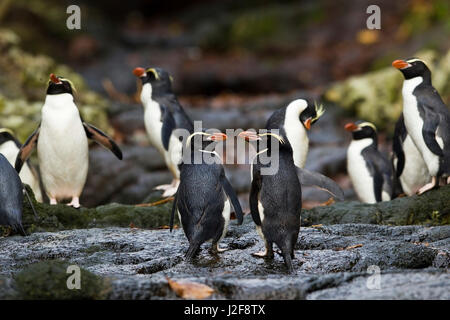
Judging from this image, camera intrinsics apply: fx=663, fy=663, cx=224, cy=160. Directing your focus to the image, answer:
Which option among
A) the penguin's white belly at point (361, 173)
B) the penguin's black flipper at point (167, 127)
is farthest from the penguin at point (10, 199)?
the penguin's white belly at point (361, 173)

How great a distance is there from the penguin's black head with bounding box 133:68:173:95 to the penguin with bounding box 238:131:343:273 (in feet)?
13.0

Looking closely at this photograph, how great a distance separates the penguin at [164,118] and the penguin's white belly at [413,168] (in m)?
2.70

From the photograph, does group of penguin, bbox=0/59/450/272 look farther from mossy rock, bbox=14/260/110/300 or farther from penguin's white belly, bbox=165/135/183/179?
mossy rock, bbox=14/260/110/300

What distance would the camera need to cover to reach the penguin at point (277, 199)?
193 inches

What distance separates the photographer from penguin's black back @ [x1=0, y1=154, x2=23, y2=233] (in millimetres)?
5582

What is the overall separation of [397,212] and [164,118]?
335cm

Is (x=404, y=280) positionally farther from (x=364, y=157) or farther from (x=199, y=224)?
(x=364, y=157)

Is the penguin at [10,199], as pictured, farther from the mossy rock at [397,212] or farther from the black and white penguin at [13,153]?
the mossy rock at [397,212]

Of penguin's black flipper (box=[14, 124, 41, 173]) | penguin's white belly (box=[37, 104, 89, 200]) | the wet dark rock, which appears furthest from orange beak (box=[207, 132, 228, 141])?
penguin's black flipper (box=[14, 124, 41, 173])

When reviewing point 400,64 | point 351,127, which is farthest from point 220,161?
point 351,127

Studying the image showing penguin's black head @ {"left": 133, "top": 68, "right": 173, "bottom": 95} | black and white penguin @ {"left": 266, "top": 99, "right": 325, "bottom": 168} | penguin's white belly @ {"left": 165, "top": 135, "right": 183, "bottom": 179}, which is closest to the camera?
black and white penguin @ {"left": 266, "top": 99, "right": 325, "bottom": 168}

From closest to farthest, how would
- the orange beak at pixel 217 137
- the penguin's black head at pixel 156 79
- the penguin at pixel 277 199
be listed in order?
1. the penguin at pixel 277 199
2. the orange beak at pixel 217 137
3. the penguin's black head at pixel 156 79

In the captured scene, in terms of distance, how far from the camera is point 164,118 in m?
8.62

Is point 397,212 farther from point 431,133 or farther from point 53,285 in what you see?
point 53,285
